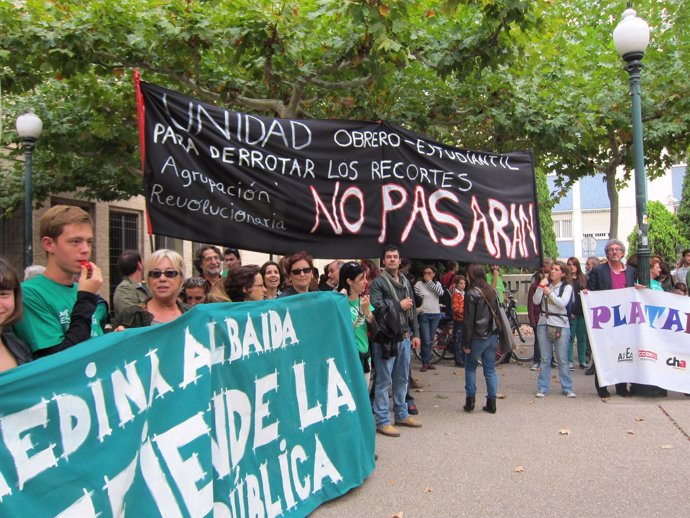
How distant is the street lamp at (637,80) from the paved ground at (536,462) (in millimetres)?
1760

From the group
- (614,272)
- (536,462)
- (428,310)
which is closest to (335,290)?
(536,462)

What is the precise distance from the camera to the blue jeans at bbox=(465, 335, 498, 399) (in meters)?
6.75

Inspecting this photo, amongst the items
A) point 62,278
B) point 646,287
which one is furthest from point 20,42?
point 646,287

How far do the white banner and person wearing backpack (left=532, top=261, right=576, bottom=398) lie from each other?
1.07 feet

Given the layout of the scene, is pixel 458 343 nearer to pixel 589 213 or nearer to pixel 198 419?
pixel 198 419

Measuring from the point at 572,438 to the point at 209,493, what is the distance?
3.97m

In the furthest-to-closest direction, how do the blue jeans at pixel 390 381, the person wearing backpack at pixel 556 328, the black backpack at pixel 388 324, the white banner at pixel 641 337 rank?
1. the person wearing backpack at pixel 556 328
2. the white banner at pixel 641 337
3. the blue jeans at pixel 390 381
4. the black backpack at pixel 388 324

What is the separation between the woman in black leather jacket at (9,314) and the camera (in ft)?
8.09

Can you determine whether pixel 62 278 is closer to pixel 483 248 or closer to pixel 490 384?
pixel 483 248

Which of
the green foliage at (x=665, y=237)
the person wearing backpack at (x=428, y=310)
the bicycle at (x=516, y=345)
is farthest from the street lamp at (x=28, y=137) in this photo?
the green foliage at (x=665, y=237)

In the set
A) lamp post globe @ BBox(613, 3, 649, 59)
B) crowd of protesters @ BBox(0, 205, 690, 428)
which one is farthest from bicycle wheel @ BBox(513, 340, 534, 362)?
lamp post globe @ BBox(613, 3, 649, 59)

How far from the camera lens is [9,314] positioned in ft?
8.19

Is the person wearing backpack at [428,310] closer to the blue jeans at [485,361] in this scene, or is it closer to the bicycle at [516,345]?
the bicycle at [516,345]

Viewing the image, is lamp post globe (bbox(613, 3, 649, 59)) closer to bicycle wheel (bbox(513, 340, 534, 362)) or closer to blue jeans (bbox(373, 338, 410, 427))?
blue jeans (bbox(373, 338, 410, 427))
